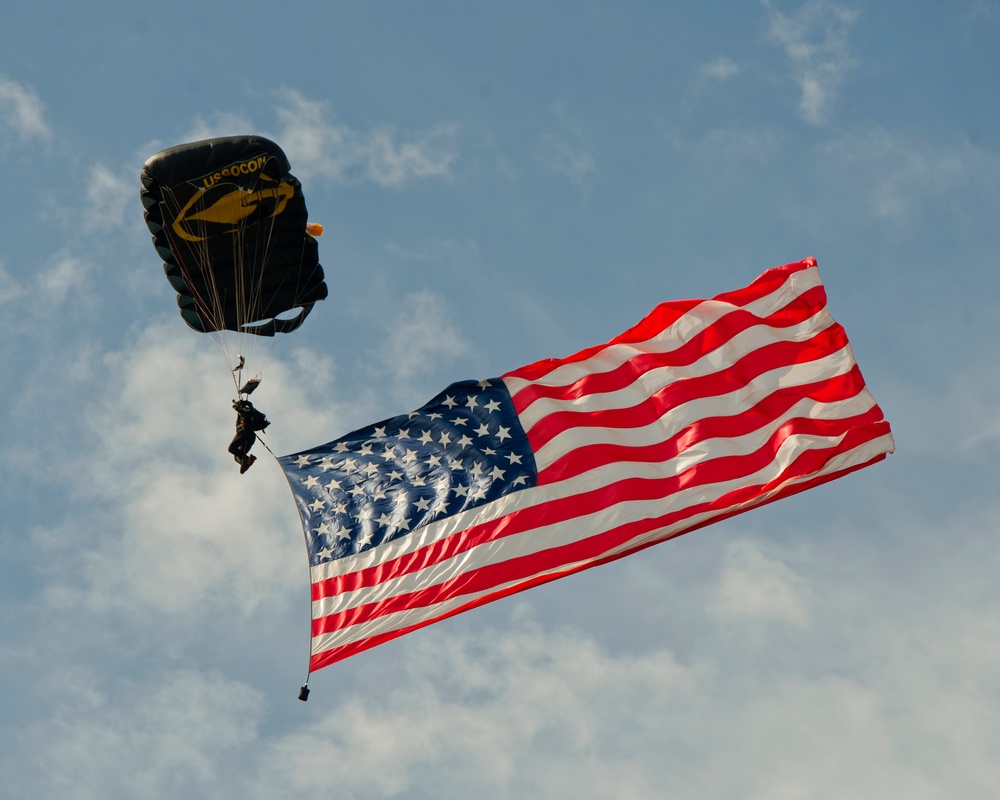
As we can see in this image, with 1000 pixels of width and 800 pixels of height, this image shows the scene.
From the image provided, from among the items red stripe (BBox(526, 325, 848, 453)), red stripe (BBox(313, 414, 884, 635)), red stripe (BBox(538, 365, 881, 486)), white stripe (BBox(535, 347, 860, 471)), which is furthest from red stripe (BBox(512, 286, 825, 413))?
red stripe (BBox(313, 414, 884, 635))

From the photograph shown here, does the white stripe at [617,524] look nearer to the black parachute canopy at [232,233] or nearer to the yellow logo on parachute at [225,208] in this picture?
the black parachute canopy at [232,233]

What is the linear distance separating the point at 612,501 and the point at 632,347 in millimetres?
2688

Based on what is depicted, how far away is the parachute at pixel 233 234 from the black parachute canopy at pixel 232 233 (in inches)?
0.6

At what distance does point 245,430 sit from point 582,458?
487 cm

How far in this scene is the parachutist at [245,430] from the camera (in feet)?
78.2

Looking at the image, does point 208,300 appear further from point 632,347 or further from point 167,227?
point 632,347

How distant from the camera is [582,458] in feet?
75.0

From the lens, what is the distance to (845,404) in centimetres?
2277

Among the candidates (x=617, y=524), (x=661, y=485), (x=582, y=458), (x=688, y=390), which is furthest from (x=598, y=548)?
(x=688, y=390)

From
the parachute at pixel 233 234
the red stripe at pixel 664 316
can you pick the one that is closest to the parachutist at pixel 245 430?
the parachute at pixel 233 234

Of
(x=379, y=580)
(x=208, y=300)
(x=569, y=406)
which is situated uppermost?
(x=208, y=300)

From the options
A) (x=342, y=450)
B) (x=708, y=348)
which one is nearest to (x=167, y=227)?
(x=342, y=450)

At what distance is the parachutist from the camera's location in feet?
78.2

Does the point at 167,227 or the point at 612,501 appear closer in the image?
the point at 612,501
